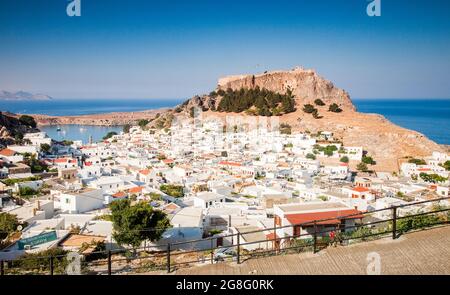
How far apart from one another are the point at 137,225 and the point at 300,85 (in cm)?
5891

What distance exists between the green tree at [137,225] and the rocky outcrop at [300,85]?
53.6m

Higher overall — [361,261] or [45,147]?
[361,261]

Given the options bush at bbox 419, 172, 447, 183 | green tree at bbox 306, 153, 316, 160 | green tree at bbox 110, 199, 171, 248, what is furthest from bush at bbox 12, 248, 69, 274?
green tree at bbox 306, 153, 316, 160

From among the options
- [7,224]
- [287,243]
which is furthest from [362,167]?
[287,243]

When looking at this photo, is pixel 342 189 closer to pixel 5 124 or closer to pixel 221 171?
pixel 221 171

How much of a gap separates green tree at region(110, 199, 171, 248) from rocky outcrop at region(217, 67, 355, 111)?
53.6m

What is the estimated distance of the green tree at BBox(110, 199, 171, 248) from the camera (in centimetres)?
1135

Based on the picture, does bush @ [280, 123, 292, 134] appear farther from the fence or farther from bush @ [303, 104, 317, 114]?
the fence

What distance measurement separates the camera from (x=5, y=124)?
162 ft

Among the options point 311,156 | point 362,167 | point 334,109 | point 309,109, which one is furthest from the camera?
point 334,109

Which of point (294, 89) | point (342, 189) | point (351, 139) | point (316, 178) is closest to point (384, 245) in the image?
point (342, 189)

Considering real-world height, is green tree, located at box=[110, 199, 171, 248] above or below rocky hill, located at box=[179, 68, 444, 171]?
below

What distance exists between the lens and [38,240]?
1154 cm

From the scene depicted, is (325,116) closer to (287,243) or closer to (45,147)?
(45,147)
